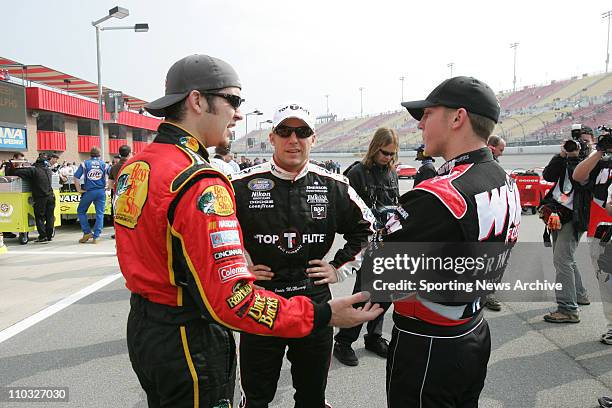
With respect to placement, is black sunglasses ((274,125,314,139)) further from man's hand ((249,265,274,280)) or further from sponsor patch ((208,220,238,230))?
sponsor patch ((208,220,238,230))

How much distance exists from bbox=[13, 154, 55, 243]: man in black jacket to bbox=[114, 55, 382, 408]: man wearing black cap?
9148 mm

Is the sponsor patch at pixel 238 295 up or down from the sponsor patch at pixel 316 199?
down

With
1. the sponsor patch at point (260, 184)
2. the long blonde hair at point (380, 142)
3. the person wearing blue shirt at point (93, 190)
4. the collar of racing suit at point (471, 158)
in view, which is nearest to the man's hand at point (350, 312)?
the collar of racing suit at point (471, 158)

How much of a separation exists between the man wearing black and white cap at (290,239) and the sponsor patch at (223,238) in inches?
40.3

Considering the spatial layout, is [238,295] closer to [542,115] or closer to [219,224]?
[219,224]

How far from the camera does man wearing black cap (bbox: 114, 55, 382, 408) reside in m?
1.45

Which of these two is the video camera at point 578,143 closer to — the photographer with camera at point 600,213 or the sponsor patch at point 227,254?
the photographer with camera at point 600,213

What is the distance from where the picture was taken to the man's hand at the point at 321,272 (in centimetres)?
257

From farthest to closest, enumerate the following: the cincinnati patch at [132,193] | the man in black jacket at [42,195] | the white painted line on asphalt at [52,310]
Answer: the man in black jacket at [42,195]
the white painted line on asphalt at [52,310]
the cincinnati patch at [132,193]

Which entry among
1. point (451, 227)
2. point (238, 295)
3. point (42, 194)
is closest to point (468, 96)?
point (451, 227)

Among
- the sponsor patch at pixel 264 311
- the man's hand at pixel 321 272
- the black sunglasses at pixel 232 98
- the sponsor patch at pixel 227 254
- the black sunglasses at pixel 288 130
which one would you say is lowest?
the man's hand at pixel 321 272

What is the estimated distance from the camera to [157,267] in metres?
1.57

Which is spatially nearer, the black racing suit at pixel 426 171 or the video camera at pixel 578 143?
the black racing suit at pixel 426 171

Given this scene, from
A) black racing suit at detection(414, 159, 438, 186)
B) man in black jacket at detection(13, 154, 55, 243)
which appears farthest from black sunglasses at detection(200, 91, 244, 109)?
man in black jacket at detection(13, 154, 55, 243)
